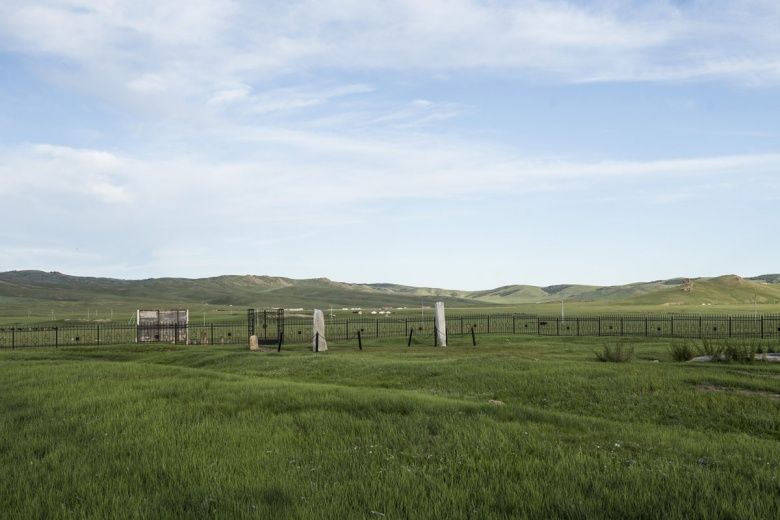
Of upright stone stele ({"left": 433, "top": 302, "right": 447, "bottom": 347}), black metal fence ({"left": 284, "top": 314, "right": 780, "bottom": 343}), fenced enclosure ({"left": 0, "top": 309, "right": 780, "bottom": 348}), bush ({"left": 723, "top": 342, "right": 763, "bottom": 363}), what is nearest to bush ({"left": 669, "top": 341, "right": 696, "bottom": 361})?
bush ({"left": 723, "top": 342, "right": 763, "bottom": 363})

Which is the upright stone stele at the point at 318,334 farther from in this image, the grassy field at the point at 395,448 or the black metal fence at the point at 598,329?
the grassy field at the point at 395,448

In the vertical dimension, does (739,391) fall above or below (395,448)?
below

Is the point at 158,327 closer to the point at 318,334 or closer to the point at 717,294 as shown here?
the point at 318,334

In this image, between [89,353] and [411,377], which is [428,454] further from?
[89,353]

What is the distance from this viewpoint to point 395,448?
26.4ft

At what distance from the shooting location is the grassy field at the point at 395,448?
5.81 m

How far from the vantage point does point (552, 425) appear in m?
9.57

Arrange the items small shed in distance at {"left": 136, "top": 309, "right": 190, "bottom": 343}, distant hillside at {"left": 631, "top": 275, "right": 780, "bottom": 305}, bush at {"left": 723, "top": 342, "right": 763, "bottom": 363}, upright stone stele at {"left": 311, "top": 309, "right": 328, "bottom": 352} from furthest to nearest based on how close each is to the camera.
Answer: distant hillside at {"left": 631, "top": 275, "right": 780, "bottom": 305} → small shed in distance at {"left": 136, "top": 309, "right": 190, "bottom": 343} → upright stone stele at {"left": 311, "top": 309, "right": 328, "bottom": 352} → bush at {"left": 723, "top": 342, "right": 763, "bottom": 363}

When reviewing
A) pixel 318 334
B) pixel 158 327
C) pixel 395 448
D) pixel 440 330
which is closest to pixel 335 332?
pixel 158 327

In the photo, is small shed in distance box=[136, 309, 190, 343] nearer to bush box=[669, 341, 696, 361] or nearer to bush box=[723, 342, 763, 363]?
bush box=[669, 341, 696, 361]

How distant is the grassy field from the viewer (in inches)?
229

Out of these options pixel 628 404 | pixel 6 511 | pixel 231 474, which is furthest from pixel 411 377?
pixel 6 511

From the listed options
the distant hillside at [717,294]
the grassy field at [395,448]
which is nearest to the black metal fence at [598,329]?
the grassy field at [395,448]

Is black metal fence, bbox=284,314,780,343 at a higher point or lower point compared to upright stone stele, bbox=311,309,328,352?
lower
